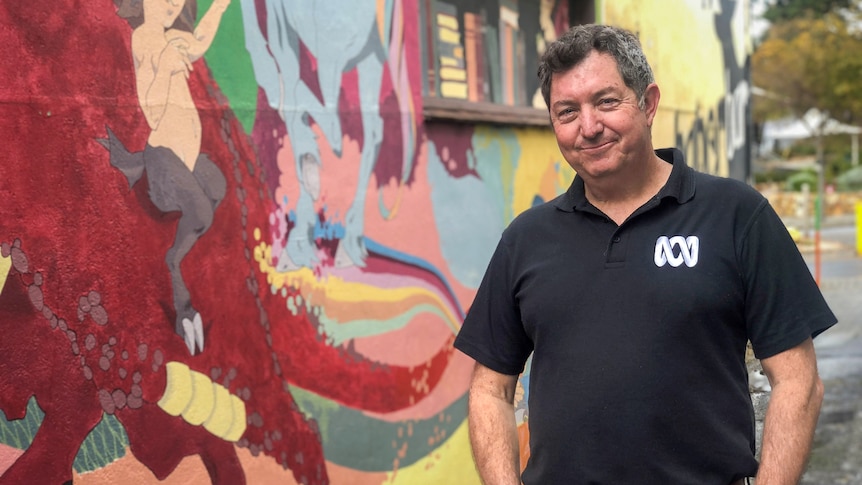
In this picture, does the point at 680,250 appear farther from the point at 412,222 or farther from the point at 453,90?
the point at 453,90

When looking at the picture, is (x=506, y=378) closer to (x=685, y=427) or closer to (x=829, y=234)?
(x=685, y=427)

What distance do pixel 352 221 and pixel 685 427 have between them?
256cm

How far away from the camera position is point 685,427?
2283 millimetres

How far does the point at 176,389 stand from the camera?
141 inches

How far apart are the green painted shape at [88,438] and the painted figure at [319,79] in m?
1.07

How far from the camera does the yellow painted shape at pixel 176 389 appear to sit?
3.53 metres

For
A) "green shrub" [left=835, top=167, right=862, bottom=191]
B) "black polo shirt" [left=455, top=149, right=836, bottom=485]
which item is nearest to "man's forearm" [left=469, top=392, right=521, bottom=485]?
"black polo shirt" [left=455, top=149, right=836, bottom=485]

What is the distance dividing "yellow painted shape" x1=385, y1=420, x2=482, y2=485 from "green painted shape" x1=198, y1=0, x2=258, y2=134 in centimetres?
189

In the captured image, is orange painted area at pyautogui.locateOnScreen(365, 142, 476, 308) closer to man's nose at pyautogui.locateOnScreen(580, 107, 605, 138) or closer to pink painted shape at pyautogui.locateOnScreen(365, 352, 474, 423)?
pink painted shape at pyautogui.locateOnScreen(365, 352, 474, 423)

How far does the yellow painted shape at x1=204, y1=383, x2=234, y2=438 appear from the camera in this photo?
3.73 metres

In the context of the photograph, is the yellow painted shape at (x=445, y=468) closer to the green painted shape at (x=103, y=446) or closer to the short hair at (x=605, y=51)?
the green painted shape at (x=103, y=446)

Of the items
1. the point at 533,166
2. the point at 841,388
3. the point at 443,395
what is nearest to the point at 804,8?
the point at 841,388

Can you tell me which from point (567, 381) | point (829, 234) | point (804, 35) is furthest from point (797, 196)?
point (567, 381)

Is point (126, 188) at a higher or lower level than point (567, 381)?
higher
